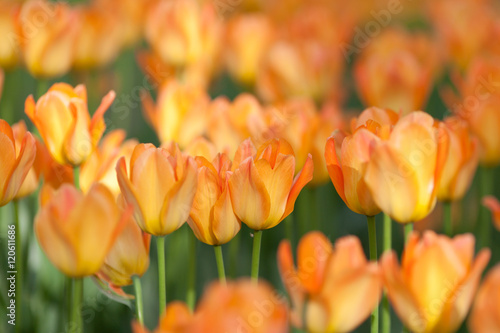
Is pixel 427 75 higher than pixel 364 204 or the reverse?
higher

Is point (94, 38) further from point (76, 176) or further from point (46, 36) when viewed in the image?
point (76, 176)

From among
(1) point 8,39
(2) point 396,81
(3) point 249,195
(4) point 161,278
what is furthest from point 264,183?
(1) point 8,39

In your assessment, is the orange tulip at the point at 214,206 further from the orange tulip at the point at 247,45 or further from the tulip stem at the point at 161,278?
the orange tulip at the point at 247,45

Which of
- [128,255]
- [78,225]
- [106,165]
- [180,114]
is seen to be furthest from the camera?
[180,114]

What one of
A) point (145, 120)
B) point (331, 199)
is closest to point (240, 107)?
point (331, 199)

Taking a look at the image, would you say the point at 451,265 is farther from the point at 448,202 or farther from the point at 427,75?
the point at 427,75

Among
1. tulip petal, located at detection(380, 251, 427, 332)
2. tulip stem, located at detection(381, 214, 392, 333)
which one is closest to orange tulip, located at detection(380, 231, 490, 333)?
tulip petal, located at detection(380, 251, 427, 332)
